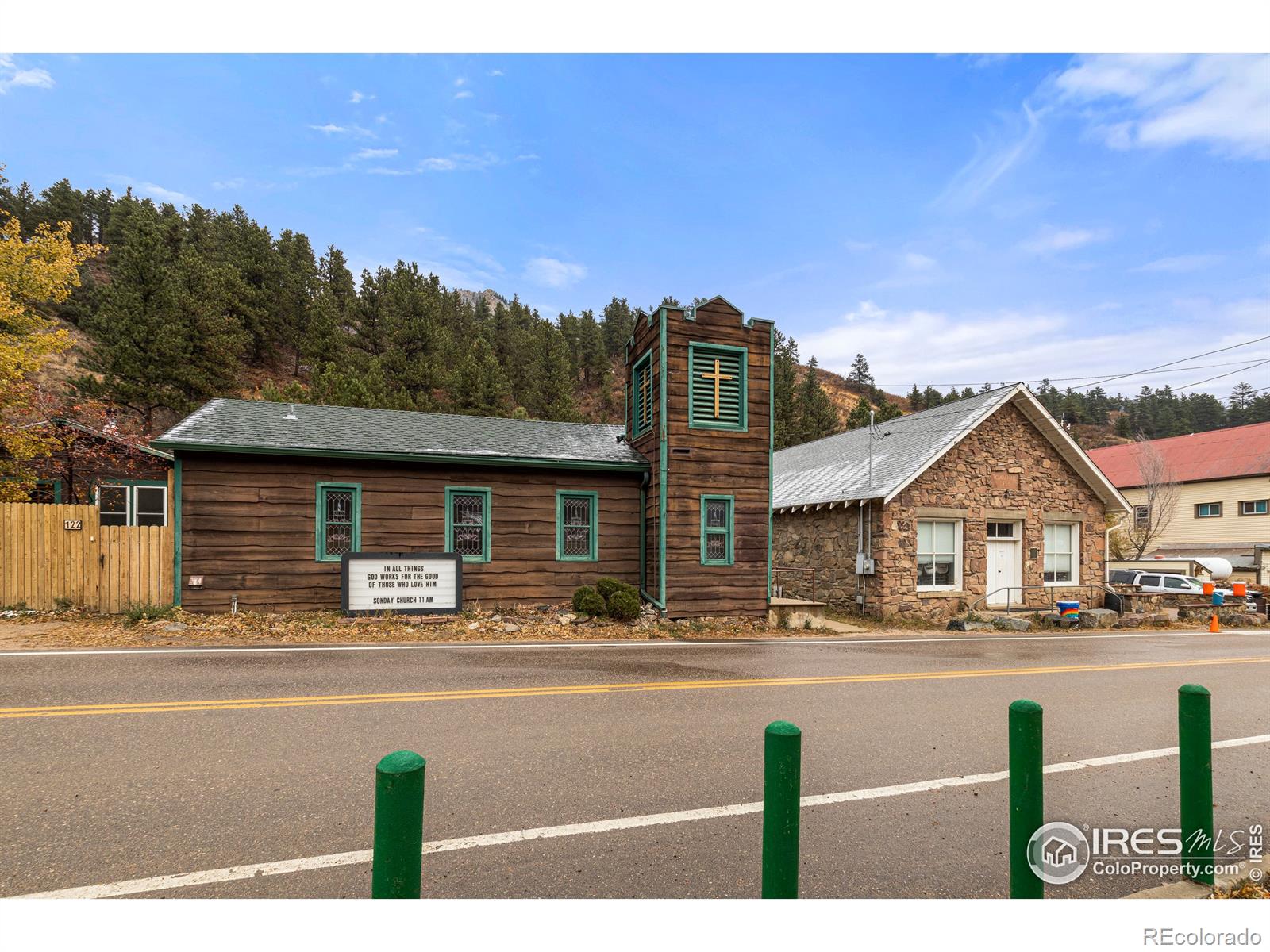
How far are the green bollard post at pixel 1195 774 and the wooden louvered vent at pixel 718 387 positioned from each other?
41.6 ft

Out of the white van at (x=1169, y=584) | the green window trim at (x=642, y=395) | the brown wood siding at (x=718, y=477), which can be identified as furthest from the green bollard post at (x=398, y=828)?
the white van at (x=1169, y=584)

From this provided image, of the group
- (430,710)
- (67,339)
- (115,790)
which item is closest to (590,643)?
(430,710)

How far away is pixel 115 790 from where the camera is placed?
4809mm

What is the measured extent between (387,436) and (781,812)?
1457cm

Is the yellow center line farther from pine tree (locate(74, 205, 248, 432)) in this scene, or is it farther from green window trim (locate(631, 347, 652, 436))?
pine tree (locate(74, 205, 248, 432))

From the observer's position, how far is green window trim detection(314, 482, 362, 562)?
14.3 metres

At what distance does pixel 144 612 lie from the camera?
1274cm

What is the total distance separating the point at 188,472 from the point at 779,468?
21.1 m

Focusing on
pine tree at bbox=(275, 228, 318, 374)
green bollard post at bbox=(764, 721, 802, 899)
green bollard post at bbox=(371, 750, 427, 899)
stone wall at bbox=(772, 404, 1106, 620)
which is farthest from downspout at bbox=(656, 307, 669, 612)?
pine tree at bbox=(275, 228, 318, 374)

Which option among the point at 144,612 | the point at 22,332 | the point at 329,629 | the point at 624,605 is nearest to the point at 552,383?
the point at 22,332

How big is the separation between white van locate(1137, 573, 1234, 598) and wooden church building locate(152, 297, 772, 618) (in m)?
20.6

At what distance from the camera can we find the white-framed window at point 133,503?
1931cm

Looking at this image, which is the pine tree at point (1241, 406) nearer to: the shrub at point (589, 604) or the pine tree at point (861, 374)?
the pine tree at point (861, 374)

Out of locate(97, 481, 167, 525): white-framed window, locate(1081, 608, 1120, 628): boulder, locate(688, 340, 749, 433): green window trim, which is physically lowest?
locate(1081, 608, 1120, 628): boulder
